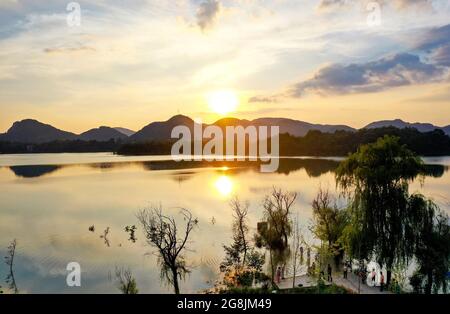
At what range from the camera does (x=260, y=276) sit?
16.0 meters

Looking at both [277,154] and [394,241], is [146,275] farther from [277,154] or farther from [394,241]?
[277,154]

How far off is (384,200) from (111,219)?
723 inches

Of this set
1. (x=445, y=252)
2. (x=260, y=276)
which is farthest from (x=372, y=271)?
(x=260, y=276)

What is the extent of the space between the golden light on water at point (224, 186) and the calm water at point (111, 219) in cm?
10

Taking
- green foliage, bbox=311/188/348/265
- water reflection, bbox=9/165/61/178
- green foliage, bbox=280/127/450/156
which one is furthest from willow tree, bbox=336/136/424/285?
water reflection, bbox=9/165/61/178

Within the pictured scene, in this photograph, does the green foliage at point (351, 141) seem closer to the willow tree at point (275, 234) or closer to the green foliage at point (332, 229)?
the willow tree at point (275, 234)

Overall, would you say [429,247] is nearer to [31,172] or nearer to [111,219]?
[111,219]

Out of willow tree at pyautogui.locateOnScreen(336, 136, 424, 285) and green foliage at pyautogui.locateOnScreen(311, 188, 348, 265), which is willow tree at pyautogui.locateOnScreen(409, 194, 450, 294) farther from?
green foliage at pyautogui.locateOnScreen(311, 188, 348, 265)

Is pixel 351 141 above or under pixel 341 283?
above

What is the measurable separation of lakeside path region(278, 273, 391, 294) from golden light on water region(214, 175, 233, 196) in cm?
1934

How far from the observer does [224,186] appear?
132 feet

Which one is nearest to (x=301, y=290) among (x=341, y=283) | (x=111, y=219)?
(x=341, y=283)

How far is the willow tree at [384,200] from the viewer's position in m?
14.2
